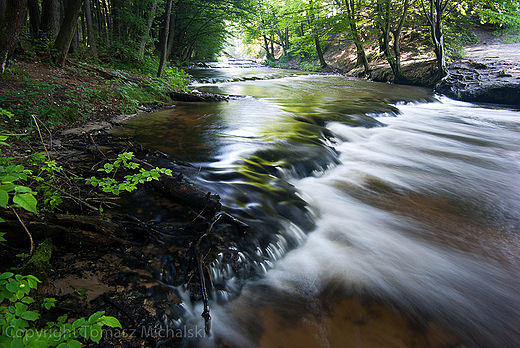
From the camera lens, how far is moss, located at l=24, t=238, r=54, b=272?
5.68 feet

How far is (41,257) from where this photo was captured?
1.83 m

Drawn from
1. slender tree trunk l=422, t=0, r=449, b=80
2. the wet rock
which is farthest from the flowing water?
slender tree trunk l=422, t=0, r=449, b=80

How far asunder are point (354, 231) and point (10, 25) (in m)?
6.72

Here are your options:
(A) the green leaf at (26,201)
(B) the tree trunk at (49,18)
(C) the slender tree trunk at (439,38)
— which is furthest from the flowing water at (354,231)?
(C) the slender tree trunk at (439,38)

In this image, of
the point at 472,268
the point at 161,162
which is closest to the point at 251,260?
the point at 161,162

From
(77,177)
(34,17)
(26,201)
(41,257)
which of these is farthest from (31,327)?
(34,17)

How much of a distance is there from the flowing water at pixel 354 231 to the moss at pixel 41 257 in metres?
0.96

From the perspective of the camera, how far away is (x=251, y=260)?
7.91 feet

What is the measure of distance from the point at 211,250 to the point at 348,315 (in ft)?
3.74

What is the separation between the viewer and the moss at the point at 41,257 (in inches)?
68.1

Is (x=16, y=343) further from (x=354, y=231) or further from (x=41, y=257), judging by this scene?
(x=354, y=231)

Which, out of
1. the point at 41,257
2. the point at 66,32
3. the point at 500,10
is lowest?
the point at 41,257

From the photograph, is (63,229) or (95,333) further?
(63,229)

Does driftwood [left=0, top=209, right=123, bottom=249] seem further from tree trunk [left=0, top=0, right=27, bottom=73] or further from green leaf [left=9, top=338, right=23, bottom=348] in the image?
tree trunk [left=0, top=0, right=27, bottom=73]
